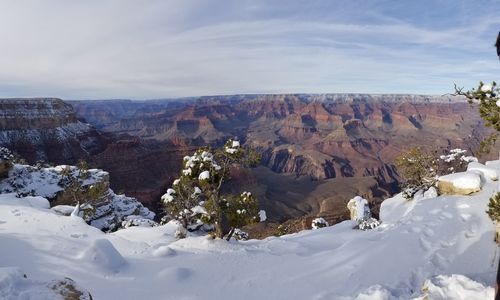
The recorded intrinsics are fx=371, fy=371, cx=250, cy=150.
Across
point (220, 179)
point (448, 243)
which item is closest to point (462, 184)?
point (448, 243)

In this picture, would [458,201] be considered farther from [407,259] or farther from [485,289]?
[485,289]

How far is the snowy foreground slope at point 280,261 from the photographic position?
12.8m

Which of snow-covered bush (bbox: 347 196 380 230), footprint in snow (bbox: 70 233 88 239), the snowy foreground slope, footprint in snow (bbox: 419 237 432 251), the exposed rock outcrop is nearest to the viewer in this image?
the snowy foreground slope

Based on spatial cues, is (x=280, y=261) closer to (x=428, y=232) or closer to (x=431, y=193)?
(x=428, y=232)

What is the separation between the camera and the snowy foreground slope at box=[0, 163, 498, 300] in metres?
12.8

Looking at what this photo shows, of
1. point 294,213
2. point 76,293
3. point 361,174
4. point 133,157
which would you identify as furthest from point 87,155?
point 361,174

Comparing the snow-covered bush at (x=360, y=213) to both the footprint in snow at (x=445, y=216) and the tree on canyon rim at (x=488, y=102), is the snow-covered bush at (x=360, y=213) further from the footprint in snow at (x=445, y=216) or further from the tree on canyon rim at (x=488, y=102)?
the tree on canyon rim at (x=488, y=102)

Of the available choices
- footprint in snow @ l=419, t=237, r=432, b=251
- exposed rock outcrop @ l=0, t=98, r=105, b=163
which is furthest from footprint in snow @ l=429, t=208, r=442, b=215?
exposed rock outcrop @ l=0, t=98, r=105, b=163

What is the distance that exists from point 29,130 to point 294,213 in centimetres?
8755

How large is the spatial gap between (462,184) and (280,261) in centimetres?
1175

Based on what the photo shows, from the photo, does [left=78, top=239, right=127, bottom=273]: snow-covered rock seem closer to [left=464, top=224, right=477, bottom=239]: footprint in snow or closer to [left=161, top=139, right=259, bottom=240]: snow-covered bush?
[left=161, top=139, right=259, bottom=240]: snow-covered bush

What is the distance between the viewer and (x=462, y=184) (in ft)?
68.9

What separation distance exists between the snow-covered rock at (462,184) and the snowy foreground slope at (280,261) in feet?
1.78

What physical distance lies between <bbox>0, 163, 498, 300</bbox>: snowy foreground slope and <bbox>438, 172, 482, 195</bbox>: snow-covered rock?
0.54 m
